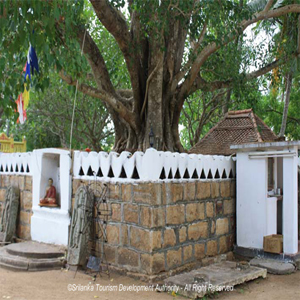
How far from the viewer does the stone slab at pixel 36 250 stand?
6.33 meters

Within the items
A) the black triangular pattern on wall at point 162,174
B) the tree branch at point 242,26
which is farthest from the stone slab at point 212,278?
the tree branch at point 242,26

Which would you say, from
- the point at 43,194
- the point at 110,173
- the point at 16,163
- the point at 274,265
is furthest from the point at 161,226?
the point at 16,163

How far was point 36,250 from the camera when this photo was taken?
646 cm

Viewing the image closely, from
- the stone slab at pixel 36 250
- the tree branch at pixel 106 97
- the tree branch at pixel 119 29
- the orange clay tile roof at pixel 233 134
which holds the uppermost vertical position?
the tree branch at pixel 119 29

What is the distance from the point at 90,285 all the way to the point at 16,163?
3.83 m

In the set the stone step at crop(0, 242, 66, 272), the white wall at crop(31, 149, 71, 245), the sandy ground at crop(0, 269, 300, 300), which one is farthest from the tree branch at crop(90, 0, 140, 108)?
the sandy ground at crop(0, 269, 300, 300)

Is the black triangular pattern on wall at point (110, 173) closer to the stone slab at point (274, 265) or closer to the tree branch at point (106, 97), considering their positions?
the stone slab at point (274, 265)

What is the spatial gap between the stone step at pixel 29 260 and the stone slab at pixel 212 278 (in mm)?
1951

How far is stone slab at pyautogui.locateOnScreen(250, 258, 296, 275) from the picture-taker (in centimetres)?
612

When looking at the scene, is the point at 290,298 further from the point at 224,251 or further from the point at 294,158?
the point at 294,158

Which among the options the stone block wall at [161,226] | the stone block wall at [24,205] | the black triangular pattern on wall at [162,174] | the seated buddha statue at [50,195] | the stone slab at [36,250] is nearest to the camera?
the stone block wall at [161,226]

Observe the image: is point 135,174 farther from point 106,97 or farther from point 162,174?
point 106,97

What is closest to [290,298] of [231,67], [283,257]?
[283,257]

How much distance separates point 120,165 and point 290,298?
2.99 meters
